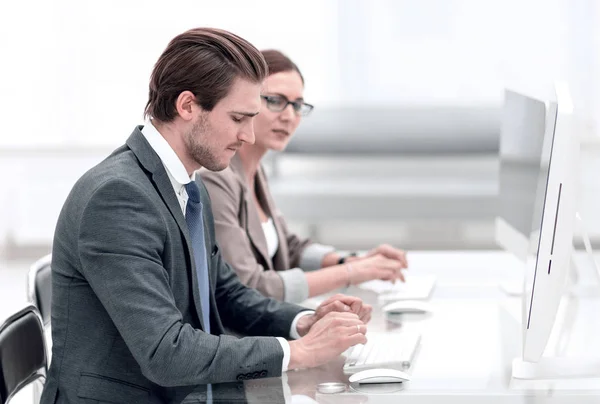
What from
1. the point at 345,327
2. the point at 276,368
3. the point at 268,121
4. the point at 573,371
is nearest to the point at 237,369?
the point at 276,368

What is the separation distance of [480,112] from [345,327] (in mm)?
3910

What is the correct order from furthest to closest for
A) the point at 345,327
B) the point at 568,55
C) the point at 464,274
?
1. the point at 568,55
2. the point at 464,274
3. the point at 345,327

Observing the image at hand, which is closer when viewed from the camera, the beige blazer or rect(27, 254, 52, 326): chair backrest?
rect(27, 254, 52, 326): chair backrest

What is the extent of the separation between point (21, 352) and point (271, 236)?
2.88 ft

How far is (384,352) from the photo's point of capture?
1.55 m

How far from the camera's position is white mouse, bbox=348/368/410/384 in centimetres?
138

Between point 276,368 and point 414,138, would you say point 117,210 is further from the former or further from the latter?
point 414,138

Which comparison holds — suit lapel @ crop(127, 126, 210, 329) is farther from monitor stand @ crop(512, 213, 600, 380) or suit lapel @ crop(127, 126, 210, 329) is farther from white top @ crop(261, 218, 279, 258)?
white top @ crop(261, 218, 279, 258)

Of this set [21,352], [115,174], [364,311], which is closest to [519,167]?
[364,311]

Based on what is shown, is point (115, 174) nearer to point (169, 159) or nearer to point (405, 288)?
point (169, 159)

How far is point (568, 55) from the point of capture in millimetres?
5051

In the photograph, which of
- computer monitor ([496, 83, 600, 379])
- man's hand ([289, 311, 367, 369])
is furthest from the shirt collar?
computer monitor ([496, 83, 600, 379])

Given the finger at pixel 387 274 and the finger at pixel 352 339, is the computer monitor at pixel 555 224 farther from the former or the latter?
the finger at pixel 387 274

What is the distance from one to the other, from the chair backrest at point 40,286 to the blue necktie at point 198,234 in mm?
412
